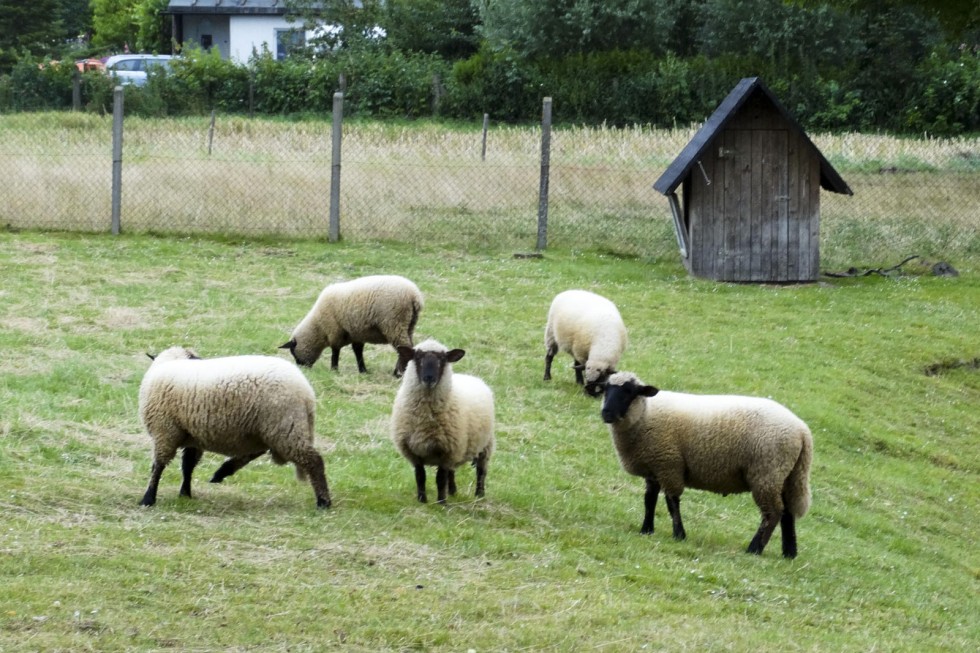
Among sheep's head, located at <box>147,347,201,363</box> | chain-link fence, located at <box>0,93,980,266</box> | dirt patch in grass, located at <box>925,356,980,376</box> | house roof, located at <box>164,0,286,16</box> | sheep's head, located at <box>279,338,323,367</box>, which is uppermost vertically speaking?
house roof, located at <box>164,0,286,16</box>

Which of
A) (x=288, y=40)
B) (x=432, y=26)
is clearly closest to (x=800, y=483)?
(x=432, y=26)

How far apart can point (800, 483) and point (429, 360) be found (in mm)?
2604

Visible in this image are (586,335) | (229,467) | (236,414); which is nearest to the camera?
(236,414)

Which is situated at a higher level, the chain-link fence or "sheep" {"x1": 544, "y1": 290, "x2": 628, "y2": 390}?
the chain-link fence

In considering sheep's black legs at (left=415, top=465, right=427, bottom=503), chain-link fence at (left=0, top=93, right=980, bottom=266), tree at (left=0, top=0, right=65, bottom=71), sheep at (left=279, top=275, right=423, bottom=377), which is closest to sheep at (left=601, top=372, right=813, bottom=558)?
sheep's black legs at (left=415, top=465, right=427, bottom=503)

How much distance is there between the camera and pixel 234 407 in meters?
8.33

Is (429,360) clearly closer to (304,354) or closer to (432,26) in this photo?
(304,354)

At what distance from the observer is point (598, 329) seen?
1265 cm

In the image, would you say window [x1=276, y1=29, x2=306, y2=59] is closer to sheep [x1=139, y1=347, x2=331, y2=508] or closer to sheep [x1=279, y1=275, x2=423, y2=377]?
sheep [x1=279, y1=275, x2=423, y2=377]

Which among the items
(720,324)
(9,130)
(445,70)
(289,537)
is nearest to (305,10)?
(445,70)

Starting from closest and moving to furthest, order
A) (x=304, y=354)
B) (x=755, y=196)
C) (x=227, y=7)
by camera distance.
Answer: (x=304, y=354), (x=755, y=196), (x=227, y=7)

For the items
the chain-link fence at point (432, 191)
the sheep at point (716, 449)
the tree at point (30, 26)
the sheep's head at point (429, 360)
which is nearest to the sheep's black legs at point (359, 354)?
the sheep's head at point (429, 360)

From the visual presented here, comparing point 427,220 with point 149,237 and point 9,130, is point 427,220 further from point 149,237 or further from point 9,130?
point 9,130

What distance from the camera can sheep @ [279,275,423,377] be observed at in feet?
42.0
